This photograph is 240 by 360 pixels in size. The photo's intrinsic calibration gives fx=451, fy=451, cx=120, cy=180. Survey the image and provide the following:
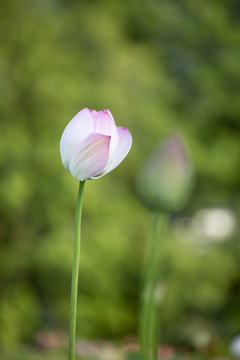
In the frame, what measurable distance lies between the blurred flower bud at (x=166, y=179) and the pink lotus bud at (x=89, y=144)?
2.3 inches

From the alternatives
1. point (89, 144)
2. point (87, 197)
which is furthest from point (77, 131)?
point (87, 197)

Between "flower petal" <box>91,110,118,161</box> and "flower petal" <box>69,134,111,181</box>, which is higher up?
"flower petal" <box>91,110,118,161</box>

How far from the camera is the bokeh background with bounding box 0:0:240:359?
1.94 m

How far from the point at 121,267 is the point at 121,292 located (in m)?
0.12

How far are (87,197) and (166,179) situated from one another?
5.25 feet

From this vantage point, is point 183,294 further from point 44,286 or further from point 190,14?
point 190,14

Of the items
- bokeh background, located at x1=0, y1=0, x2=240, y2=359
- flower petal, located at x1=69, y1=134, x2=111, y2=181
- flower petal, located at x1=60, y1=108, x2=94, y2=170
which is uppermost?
bokeh background, located at x1=0, y1=0, x2=240, y2=359

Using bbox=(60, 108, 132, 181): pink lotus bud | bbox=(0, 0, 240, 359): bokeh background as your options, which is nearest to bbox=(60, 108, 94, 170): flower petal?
bbox=(60, 108, 132, 181): pink lotus bud

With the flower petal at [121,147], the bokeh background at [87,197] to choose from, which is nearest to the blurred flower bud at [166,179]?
the flower petal at [121,147]

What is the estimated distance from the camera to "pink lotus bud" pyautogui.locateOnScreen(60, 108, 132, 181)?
0.31 meters

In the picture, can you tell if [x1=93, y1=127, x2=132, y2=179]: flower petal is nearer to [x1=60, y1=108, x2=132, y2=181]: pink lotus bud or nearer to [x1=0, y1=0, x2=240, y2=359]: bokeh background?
[x1=60, y1=108, x2=132, y2=181]: pink lotus bud

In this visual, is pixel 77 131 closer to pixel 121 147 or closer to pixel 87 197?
pixel 121 147

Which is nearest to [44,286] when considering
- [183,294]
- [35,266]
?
[35,266]

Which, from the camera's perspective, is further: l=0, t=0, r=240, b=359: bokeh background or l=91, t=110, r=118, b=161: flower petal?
l=0, t=0, r=240, b=359: bokeh background
